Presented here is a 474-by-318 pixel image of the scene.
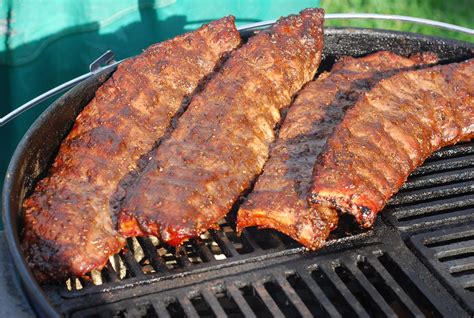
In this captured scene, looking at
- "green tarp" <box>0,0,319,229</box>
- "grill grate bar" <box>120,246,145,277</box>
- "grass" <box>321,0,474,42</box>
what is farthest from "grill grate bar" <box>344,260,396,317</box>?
"grass" <box>321,0,474,42</box>

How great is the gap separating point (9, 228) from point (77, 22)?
293 cm

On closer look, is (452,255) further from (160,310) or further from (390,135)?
(160,310)

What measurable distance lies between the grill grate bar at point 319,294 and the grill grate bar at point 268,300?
0.18 metres

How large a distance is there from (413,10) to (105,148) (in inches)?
232

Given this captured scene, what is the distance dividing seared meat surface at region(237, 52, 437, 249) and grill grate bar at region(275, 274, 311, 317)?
8.4 inches

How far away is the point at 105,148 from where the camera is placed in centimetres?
304

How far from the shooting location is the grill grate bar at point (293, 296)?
2.48 m

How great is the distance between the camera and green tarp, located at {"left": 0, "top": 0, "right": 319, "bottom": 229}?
479cm

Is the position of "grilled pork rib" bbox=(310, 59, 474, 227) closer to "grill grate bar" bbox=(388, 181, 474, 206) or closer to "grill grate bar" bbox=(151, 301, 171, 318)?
"grill grate bar" bbox=(388, 181, 474, 206)

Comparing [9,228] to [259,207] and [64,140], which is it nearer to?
[64,140]

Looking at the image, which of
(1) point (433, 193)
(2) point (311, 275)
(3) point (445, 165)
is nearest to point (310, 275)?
(2) point (311, 275)

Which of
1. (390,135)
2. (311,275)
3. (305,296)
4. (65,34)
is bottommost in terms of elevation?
(305,296)

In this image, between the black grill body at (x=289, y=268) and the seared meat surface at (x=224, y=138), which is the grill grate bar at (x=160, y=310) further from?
the seared meat surface at (x=224, y=138)

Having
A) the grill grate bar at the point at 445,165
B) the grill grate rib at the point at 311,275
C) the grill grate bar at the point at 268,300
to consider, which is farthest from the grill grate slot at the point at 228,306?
the grill grate bar at the point at 445,165
